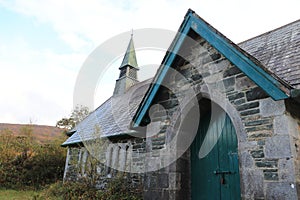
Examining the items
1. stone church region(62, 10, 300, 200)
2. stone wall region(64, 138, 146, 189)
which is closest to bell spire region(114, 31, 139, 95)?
stone wall region(64, 138, 146, 189)

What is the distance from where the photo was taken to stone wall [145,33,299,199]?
3.58 metres

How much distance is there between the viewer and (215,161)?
191 inches

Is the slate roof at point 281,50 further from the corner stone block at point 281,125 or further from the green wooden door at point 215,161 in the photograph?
the green wooden door at point 215,161

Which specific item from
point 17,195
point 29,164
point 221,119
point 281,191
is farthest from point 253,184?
point 29,164

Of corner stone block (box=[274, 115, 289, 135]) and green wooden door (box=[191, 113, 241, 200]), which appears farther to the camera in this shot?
green wooden door (box=[191, 113, 241, 200])

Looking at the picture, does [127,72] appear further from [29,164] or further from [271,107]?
[271,107]

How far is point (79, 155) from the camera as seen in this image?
418 inches

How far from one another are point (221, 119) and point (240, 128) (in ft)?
2.89

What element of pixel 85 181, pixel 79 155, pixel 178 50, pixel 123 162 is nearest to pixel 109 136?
pixel 123 162

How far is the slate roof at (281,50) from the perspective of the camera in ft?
14.5

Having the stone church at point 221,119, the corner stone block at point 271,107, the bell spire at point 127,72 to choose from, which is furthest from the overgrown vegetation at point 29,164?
the corner stone block at point 271,107

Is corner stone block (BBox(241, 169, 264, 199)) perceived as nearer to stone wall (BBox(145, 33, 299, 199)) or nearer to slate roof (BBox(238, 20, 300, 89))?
stone wall (BBox(145, 33, 299, 199))

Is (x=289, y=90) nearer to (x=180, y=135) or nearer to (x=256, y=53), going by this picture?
(x=180, y=135)

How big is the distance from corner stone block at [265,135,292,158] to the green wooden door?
2.80 feet
